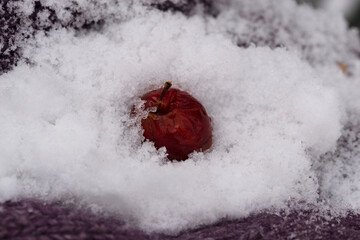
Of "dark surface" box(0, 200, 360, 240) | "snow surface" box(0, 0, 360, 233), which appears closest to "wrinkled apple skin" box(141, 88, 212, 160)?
"snow surface" box(0, 0, 360, 233)

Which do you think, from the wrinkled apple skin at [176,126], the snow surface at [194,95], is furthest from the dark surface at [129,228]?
the wrinkled apple skin at [176,126]

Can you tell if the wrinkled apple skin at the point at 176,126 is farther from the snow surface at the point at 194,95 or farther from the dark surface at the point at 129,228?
the dark surface at the point at 129,228

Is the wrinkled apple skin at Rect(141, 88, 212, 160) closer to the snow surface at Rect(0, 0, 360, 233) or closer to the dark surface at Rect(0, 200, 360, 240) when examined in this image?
the snow surface at Rect(0, 0, 360, 233)

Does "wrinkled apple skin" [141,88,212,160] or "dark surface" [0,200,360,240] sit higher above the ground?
"wrinkled apple skin" [141,88,212,160]

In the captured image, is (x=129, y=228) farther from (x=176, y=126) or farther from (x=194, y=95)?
(x=194, y=95)

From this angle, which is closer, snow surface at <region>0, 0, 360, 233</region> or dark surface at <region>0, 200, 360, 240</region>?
dark surface at <region>0, 200, 360, 240</region>
